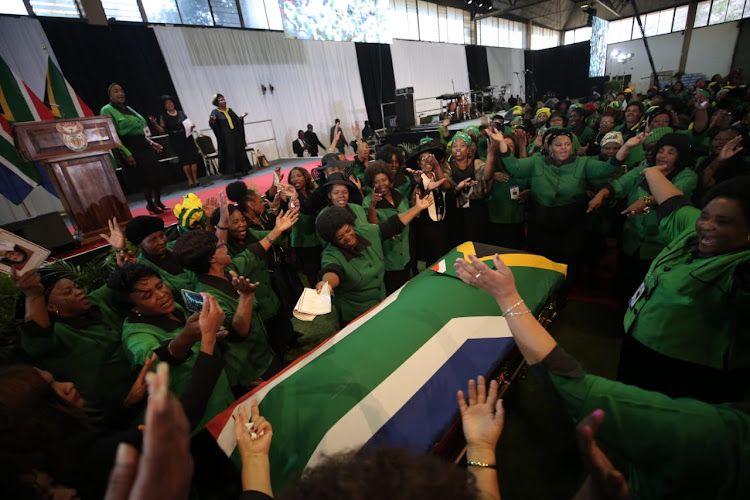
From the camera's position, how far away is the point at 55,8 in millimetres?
6336

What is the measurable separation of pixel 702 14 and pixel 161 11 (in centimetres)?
2582

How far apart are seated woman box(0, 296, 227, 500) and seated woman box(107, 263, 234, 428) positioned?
0.96 ft


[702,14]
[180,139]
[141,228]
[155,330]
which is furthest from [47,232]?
[702,14]

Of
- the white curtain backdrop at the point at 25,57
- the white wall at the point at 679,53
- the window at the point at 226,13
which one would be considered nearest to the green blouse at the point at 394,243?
the white curtain backdrop at the point at 25,57

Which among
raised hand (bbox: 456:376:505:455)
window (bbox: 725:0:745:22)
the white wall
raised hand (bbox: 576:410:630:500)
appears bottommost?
raised hand (bbox: 456:376:505:455)

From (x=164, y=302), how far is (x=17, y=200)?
735 centimetres

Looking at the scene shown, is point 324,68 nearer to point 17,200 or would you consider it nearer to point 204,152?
point 204,152

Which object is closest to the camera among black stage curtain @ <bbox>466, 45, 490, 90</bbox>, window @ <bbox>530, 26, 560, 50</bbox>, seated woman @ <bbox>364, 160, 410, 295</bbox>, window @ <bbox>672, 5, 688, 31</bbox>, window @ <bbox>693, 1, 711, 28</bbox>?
seated woman @ <bbox>364, 160, 410, 295</bbox>

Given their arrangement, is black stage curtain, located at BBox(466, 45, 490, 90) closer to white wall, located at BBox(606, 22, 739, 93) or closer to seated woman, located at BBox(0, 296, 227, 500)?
white wall, located at BBox(606, 22, 739, 93)

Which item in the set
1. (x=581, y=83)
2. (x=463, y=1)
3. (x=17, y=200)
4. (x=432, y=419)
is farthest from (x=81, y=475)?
(x=581, y=83)

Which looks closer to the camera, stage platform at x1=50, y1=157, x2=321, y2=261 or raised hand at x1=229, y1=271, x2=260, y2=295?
raised hand at x1=229, y1=271, x2=260, y2=295

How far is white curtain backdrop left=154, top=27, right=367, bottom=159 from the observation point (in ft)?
27.0

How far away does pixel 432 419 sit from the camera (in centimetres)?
124

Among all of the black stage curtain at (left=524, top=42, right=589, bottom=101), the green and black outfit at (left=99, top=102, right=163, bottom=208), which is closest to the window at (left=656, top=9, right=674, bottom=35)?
the black stage curtain at (left=524, top=42, right=589, bottom=101)
